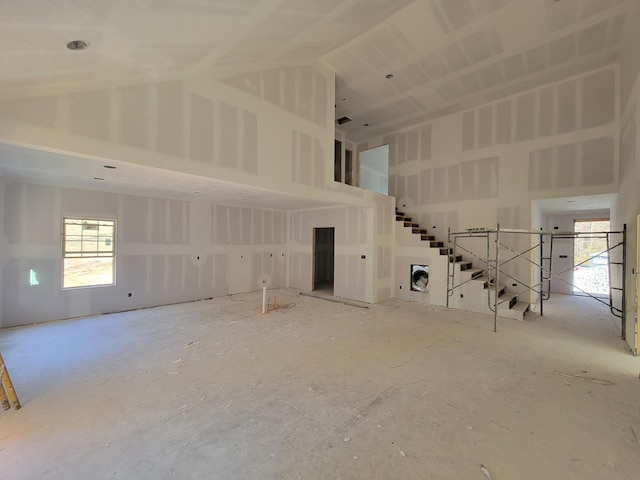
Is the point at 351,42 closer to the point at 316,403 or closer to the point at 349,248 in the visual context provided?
the point at 349,248

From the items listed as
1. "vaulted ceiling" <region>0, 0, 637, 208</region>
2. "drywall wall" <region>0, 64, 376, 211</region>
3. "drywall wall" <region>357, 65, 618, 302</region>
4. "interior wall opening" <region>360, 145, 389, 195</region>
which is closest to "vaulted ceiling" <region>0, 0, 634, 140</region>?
"vaulted ceiling" <region>0, 0, 637, 208</region>

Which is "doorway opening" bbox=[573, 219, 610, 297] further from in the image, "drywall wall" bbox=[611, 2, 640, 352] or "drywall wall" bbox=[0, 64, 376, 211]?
"drywall wall" bbox=[0, 64, 376, 211]

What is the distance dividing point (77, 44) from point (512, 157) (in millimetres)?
7762

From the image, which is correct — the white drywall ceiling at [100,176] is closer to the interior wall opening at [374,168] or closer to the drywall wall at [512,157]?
the drywall wall at [512,157]

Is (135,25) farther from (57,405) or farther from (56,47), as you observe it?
(57,405)

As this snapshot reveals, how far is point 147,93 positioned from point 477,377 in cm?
523

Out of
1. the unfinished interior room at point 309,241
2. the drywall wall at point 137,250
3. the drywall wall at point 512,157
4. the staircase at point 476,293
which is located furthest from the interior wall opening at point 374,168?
the staircase at point 476,293

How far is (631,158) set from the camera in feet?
13.7

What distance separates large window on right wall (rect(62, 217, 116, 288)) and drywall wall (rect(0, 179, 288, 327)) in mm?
112

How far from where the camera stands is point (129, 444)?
2.04 metres

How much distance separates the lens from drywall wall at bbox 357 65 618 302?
18.1 feet

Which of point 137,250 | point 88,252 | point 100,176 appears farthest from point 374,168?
point 88,252

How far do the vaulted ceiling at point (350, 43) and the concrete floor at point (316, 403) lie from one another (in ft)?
9.51

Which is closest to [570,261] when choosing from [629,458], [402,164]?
[402,164]
